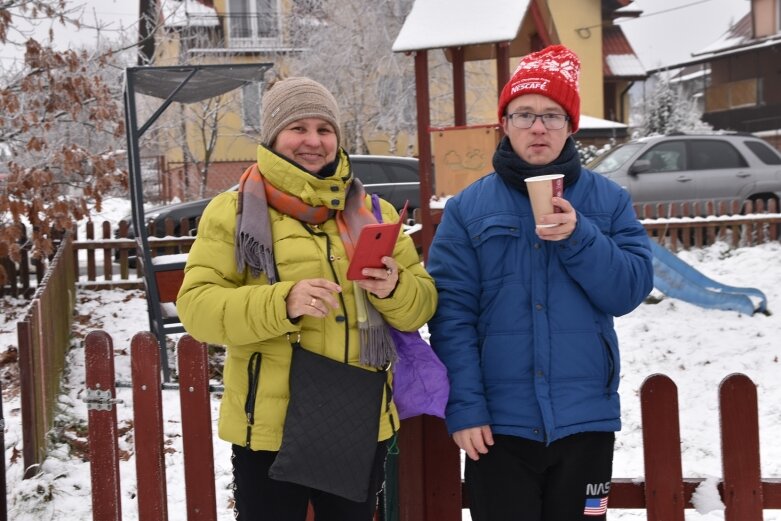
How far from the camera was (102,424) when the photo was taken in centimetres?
275

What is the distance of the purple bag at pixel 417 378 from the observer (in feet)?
7.23

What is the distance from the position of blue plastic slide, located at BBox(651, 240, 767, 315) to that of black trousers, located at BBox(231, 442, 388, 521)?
6.49m

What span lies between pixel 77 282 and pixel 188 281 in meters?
8.60

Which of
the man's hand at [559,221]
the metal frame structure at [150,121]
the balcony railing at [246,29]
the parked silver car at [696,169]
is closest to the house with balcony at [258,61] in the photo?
the balcony railing at [246,29]

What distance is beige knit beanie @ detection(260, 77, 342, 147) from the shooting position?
222 cm

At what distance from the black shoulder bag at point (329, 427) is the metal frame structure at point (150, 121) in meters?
4.29

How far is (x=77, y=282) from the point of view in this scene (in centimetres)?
997

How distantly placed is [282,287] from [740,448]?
167 cm

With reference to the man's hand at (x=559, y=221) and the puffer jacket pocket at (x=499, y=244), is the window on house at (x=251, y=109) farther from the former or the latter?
the man's hand at (x=559, y=221)

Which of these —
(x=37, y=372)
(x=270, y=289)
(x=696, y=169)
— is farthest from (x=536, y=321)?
(x=696, y=169)

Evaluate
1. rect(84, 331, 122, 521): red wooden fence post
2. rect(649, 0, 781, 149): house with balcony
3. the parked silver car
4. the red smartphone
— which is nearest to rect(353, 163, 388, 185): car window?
the parked silver car

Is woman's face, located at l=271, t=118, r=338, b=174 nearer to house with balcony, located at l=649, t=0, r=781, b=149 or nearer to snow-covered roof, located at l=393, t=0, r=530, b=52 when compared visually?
snow-covered roof, located at l=393, t=0, r=530, b=52

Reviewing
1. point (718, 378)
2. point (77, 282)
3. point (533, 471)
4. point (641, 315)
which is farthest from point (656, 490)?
point (77, 282)

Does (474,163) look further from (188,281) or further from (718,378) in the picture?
(188,281)
